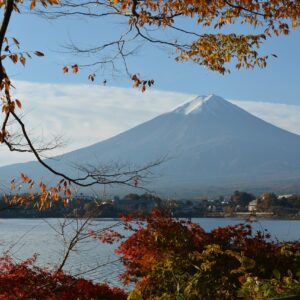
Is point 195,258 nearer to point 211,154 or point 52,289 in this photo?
point 52,289

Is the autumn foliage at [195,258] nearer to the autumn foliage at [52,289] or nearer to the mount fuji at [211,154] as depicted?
the autumn foliage at [52,289]

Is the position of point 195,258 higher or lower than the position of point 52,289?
higher

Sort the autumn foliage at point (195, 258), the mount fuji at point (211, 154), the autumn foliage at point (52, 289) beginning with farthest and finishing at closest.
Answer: the mount fuji at point (211, 154)
the autumn foliage at point (52, 289)
the autumn foliage at point (195, 258)

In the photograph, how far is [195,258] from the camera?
5055 mm

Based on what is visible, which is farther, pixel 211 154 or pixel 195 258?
pixel 211 154

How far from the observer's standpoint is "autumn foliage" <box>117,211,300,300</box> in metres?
4.45

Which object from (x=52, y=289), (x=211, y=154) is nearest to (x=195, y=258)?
(x=52, y=289)

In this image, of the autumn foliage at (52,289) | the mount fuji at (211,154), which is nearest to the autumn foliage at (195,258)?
the autumn foliage at (52,289)

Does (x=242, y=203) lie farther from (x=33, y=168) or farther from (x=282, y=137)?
(x=282, y=137)

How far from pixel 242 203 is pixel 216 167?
309 feet

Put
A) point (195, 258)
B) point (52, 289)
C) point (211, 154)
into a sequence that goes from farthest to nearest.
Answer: point (211, 154)
point (52, 289)
point (195, 258)

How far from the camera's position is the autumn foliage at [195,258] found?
445cm

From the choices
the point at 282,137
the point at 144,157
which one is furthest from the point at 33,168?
the point at 282,137

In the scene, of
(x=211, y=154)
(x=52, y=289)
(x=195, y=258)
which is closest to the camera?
(x=195, y=258)
